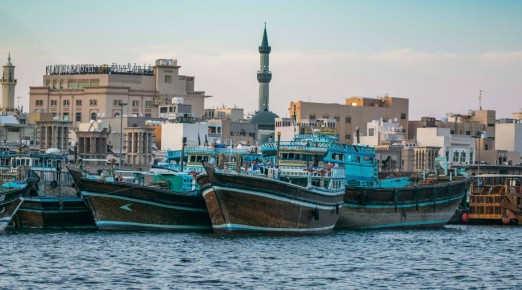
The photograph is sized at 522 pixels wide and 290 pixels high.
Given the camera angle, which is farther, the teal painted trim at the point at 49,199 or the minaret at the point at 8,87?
the minaret at the point at 8,87

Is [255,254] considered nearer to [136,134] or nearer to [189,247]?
[189,247]

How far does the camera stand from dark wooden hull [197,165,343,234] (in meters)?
81.7

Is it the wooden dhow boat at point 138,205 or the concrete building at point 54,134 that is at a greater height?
the concrete building at point 54,134

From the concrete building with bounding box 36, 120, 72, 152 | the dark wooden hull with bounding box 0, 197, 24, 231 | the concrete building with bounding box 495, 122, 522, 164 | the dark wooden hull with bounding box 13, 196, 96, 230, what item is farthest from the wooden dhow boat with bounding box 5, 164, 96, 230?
the concrete building with bounding box 495, 122, 522, 164

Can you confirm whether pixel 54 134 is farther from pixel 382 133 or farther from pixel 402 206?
pixel 402 206

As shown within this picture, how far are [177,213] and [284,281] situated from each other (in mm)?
27883

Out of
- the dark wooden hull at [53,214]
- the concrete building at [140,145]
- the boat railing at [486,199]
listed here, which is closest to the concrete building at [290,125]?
the concrete building at [140,145]

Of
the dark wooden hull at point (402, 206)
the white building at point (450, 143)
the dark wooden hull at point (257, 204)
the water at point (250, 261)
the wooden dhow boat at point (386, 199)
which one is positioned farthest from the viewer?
the white building at point (450, 143)

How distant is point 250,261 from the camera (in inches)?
2741

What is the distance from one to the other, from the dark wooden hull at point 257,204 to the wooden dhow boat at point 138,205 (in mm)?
4670

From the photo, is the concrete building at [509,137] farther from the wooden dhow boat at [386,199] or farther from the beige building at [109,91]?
the wooden dhow boat at [386,199]

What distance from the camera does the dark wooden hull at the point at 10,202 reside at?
84438mm

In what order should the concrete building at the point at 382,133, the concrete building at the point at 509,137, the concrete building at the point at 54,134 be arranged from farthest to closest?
the concrete building at the point at 509,137 → the concrete building at the point at 382,133 → the concrete building at the point at 54,134

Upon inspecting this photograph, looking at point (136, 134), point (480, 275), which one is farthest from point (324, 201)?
point (136, 134)
